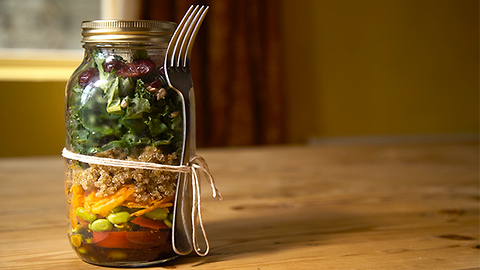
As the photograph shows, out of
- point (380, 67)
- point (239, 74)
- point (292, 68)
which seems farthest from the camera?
point (380, 67)

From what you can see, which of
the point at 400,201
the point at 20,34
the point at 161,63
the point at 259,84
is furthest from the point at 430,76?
the point at 161,63

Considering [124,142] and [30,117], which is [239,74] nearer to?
[30,117]

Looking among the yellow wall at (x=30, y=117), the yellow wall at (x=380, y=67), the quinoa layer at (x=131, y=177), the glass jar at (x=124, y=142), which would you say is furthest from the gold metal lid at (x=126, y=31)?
the yellow wall at (x=380, y=67)

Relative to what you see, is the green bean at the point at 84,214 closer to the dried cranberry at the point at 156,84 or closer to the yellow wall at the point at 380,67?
the dried cranberry at the point at 156,84

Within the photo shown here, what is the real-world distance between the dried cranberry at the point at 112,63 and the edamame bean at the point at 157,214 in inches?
6.8

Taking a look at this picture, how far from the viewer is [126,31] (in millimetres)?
614

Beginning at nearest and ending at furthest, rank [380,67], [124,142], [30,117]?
[124,142], [30,117], [380,67]

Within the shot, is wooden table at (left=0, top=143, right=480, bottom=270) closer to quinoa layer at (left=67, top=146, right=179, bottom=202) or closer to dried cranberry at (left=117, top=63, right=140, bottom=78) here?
quinoa layer at (left=67, top=146, right=179, bottom=202)

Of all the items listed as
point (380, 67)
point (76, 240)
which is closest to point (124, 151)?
point (76, 240)

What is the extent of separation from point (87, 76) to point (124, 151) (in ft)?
0.34

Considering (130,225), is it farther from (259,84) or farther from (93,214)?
(259,84)

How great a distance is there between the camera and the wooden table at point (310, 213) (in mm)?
676

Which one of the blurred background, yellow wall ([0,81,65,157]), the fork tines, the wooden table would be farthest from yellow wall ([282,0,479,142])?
the fork tines

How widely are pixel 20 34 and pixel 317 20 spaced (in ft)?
6.02
